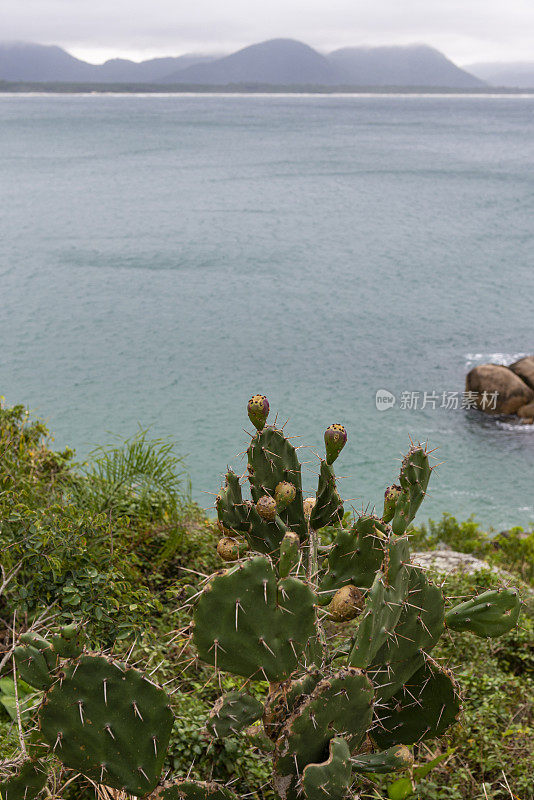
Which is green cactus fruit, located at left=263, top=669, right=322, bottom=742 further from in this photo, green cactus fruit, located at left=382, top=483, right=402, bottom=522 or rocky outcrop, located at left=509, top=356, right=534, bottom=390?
rocky outcrop, located at left=509, top=356, right=534, bottom=390

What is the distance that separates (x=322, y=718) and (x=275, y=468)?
1.21m

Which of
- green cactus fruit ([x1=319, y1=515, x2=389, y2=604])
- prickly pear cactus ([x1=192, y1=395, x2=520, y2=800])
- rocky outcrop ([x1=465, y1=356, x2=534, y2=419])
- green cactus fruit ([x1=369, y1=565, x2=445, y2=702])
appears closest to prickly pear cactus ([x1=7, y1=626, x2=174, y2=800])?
prickly pear cactus ([x1=192, y1=395, x2=520, y2=800])

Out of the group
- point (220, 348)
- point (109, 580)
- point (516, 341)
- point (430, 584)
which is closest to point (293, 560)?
point (430, 584)

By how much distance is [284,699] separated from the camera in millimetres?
2287

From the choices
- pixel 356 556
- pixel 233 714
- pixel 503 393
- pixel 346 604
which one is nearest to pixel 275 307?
pixel 503 393

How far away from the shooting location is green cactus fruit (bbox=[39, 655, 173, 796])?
226cm

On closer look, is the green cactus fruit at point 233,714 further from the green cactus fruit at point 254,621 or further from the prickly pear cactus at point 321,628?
the green cactus fruit at point 254,621

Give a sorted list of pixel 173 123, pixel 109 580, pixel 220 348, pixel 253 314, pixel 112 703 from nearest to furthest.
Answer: pixel 112 703 → pixel 109 580 → pixel 220 348 → pixel 253 314 → pixel 173 123

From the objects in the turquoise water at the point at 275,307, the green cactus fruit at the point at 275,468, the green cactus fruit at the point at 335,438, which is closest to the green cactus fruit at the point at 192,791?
the green cactus fruit at the point at 275,468

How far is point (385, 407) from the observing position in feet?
48.6

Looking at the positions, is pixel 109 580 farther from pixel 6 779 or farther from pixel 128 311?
pixel 128 311

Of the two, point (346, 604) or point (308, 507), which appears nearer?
point (346, 604)

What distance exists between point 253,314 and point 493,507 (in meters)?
Result: 10.7

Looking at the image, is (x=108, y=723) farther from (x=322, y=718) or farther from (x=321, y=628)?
(x=321, y=628)
